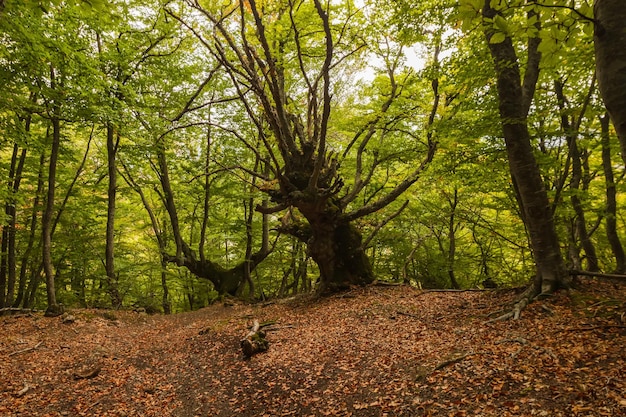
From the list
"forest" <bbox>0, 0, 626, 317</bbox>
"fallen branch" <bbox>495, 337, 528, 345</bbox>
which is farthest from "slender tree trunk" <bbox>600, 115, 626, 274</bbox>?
"fallen branch" <bbox>495, 337, 528, 345</bbox>

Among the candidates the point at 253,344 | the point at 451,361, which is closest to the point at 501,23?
the point at 451,361

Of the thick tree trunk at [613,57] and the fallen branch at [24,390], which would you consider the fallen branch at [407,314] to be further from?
the fallen branch at [24,390]

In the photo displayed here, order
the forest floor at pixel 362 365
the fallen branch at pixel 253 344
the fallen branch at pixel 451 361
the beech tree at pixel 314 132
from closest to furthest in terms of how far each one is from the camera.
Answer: the forest floor at pixel 362 365, the fallen branch at pixel 451 361, the fallen branch at pixel 253 344, the beech tree at pixel 314 132

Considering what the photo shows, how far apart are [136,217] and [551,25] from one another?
21.6 m

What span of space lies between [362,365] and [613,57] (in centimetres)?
540

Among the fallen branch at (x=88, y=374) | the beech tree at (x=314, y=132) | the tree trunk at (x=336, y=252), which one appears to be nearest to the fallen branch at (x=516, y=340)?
the beech tree at (x=314, y=132)

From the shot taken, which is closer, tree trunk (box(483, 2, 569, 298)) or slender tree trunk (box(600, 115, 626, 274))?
tree trunk (box(483, 2, 569, 298))

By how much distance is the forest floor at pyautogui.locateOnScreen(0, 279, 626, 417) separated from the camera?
13.3ft

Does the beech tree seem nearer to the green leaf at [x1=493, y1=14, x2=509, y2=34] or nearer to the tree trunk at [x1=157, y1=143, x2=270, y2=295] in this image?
the tree trunk at [x1=157, y1=143, x2=270, y2=295]

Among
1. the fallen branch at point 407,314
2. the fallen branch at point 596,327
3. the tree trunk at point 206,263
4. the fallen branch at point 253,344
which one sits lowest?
the fallen branch at point 253,344

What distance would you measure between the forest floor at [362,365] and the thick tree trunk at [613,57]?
3310mm

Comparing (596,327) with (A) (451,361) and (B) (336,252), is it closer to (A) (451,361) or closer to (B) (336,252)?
(A) (451,361)

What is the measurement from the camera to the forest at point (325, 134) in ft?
21.3

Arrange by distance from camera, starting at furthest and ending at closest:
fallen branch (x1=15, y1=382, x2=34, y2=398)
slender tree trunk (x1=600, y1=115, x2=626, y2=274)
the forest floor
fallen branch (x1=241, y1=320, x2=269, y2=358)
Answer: slender tree trunk (x1=600, y1=115, x2=626, y2=274) → fallen branch (x1=241, y1=320, x2=269, y2=358) → fallen branch (x1=15, y1=382, x2=34, y2=398) → the forest floor
